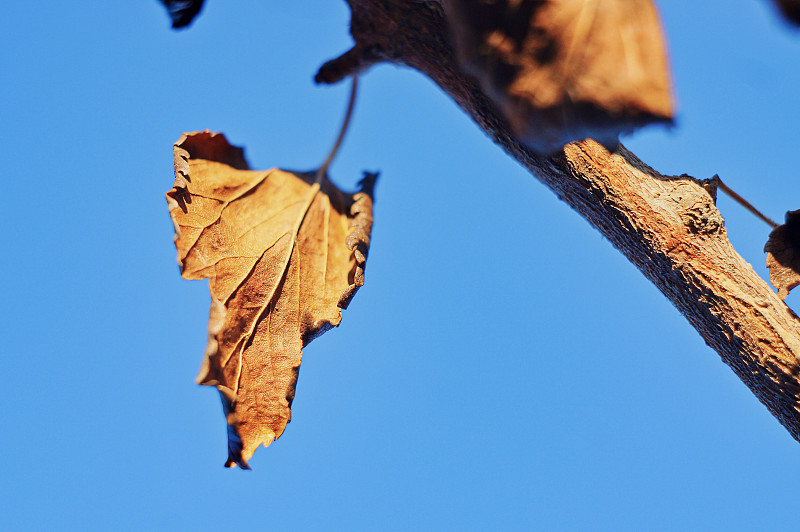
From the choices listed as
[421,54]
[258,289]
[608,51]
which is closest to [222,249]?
[258,289]

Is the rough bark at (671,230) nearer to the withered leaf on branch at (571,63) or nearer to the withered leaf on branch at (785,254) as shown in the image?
the withered leaf on branch at (785,254)

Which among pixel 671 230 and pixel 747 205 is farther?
pixel 747 205

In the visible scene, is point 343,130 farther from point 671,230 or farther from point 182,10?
point 671,230

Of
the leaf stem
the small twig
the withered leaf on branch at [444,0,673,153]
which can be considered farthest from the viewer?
the leaf stem

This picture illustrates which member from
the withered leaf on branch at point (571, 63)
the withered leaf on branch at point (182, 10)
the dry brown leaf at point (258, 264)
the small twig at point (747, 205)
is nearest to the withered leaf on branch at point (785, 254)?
the small twig at point (747, 205)

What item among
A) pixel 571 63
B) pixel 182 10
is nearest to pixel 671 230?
pixel 571 63

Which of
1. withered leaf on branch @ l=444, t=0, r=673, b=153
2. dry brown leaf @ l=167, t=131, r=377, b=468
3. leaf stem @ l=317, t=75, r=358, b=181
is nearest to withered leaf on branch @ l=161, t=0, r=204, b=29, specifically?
dry brown leaf @ l=167, t=131, r=377, b=468

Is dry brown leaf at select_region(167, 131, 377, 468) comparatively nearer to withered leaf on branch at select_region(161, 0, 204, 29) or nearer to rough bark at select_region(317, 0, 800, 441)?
withered leaf on branch at select_region(161, 0, 204, 29)
